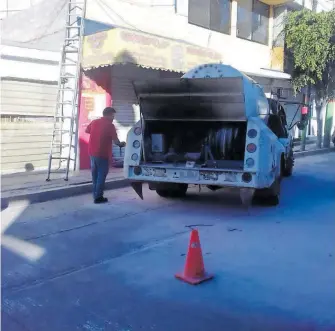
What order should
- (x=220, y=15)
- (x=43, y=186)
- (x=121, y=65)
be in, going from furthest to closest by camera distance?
(x=220, y=15) < (x=121, y=65) < (x=43, y=186)

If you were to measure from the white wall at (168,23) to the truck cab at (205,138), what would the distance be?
14.8ft

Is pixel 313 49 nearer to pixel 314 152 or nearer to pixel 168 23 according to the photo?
pixel 314 152

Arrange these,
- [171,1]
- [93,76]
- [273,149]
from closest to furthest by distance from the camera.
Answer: [273,149] < [93,76] < [171,1]

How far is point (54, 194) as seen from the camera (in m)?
8.59

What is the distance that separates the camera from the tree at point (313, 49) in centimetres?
1900

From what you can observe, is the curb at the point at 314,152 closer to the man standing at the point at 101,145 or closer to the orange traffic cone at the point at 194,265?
the man standing at the point at 101,145

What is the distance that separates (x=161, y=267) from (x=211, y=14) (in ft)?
43.8

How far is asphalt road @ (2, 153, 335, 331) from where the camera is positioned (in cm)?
375

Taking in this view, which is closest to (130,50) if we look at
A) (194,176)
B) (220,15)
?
(194,176)

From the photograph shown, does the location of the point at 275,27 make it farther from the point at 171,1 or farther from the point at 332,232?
the point at 332,232

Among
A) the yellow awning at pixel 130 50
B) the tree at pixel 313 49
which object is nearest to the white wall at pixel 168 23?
the yellow awning at pixel 130 50

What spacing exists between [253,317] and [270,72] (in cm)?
1688

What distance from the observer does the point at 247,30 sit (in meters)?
18.9

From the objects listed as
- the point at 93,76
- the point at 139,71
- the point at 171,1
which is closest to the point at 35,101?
the point at 93,76
